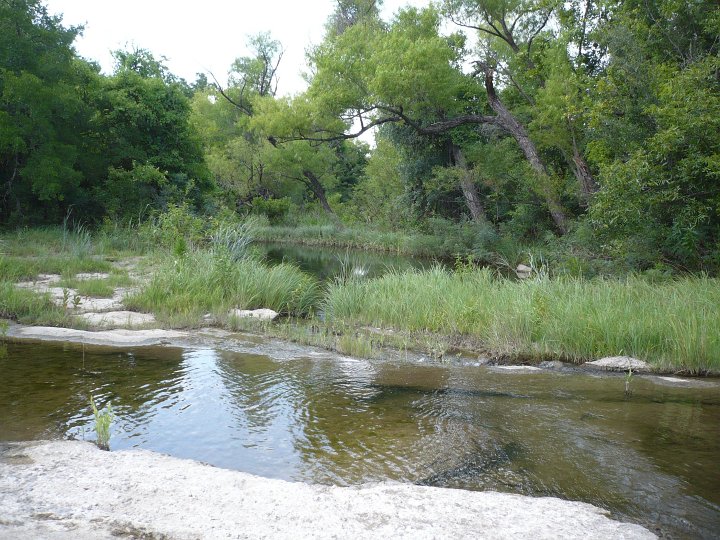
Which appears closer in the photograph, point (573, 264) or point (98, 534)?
point (98, 534)

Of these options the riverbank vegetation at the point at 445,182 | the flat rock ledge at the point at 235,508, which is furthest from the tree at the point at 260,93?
the flat rock ledge at the point at 235,508

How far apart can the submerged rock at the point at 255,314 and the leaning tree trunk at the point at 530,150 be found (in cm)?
1407

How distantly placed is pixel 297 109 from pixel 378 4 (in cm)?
1824

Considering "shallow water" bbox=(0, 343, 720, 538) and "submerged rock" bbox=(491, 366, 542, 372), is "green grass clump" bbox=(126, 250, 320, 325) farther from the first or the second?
"submerged rock" bbox=(491, 366, 542, 372)

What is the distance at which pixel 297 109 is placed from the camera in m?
27.9

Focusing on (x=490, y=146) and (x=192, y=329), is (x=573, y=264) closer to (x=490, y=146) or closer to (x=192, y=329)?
(x=192, y=329)

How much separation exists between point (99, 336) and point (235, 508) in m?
5.42

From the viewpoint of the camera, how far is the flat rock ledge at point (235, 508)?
299cm

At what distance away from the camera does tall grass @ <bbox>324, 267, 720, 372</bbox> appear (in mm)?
7418

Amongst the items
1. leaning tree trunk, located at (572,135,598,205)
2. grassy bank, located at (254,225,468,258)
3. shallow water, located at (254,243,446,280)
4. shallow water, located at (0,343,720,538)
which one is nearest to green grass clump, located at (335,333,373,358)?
shallow water, located at (0,343,720,538)

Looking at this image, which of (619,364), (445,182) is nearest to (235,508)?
(619,364)

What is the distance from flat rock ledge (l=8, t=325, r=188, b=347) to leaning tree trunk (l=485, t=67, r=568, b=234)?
1620 cm

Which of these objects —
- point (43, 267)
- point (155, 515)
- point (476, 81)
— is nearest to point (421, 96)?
point (476, 81)

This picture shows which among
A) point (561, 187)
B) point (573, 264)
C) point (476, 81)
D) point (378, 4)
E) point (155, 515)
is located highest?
point (378, 4)
